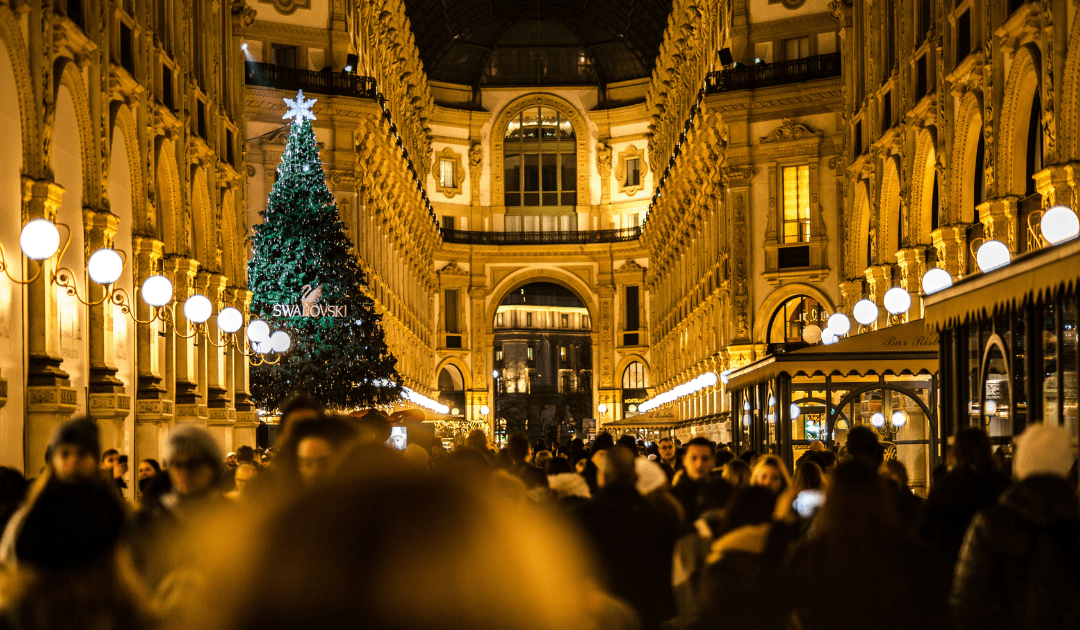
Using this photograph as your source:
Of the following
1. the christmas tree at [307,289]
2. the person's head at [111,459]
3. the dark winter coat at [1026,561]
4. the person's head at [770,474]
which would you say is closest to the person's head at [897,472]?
the person's head at [770,474]

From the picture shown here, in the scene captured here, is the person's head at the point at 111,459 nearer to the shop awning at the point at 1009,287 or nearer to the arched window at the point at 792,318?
the shop awning at the point at 1009,287

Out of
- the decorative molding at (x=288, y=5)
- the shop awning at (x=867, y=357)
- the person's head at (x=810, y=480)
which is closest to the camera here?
the person's head at (x=810, y=480)

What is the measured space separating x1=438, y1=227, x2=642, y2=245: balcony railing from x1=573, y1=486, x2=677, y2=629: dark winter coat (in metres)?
81.2

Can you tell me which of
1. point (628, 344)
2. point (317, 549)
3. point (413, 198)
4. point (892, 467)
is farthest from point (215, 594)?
point (628, 344)

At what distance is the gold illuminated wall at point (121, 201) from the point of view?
54.6ft

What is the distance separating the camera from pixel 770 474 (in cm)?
842

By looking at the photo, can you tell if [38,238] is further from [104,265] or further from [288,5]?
[288,5]

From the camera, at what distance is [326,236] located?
35.9 meters

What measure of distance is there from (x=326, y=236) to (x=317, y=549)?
112 ft

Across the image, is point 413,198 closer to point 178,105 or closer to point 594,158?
point 594,158

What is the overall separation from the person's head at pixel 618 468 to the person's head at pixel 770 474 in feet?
5.16

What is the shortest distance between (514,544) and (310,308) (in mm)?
33218

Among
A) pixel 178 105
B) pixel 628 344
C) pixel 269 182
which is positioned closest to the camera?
pixel 178 105

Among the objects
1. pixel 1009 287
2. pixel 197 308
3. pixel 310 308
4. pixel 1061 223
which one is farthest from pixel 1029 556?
pixel 310 308
